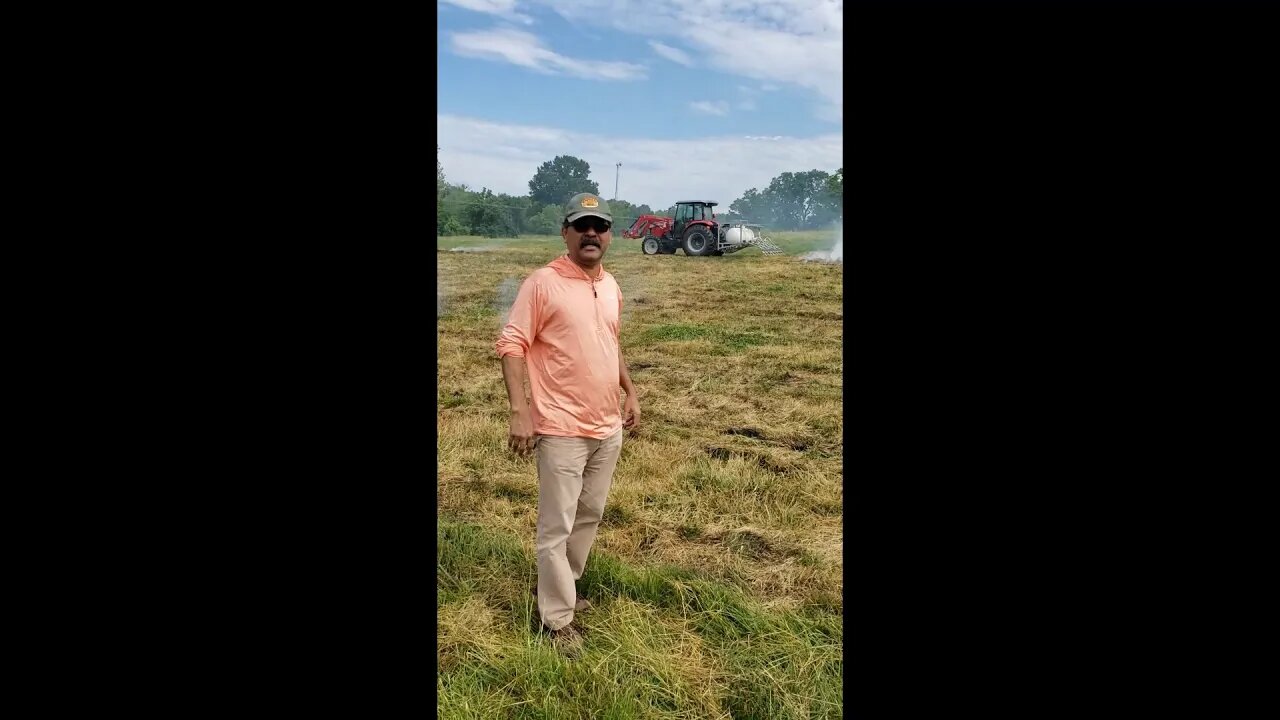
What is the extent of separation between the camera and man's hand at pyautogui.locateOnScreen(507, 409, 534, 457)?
2568mm

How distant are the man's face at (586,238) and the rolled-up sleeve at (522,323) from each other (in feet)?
0.62

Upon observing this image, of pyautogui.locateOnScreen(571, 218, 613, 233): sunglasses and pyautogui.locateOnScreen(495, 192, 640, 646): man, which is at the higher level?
pyautogui.locateOnScreen(571, 218, 613, 233): sunglasses

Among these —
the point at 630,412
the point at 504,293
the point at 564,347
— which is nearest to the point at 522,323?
the point at 564,347

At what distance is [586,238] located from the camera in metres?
2.63

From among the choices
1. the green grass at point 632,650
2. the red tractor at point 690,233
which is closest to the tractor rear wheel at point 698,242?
the red tractor at point 690,233

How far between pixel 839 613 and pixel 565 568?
3.82 ft

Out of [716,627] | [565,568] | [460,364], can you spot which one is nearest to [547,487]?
[565,568]

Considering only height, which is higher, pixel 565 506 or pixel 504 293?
pixel 504 293

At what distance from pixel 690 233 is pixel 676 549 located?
33.6 ft

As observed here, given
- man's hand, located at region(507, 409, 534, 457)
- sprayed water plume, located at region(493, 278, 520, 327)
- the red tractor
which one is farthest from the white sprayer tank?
man's hand, located at region(507, 409, 534, 457)

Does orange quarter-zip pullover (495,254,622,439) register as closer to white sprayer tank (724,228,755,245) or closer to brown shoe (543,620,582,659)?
brown shoe (543,620,582,659)

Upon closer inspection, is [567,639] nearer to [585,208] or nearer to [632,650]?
[632,650]

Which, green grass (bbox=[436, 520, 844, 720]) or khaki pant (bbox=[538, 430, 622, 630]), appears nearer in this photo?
green grass (bbox=[436, 520, 844, 720])

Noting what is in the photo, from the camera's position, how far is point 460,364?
7.39 m
